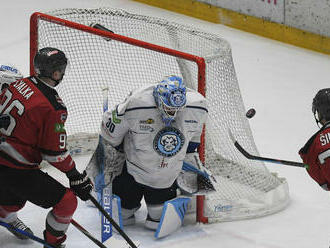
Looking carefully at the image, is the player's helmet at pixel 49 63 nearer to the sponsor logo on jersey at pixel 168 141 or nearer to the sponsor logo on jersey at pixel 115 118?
the sponsor logo on jersey at pixel 115 118

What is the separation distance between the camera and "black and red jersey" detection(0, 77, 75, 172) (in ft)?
12.7

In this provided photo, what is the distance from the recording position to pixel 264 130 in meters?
6.20

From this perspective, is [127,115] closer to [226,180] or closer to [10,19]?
[226,180]

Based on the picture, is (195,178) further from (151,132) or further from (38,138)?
(38,138)

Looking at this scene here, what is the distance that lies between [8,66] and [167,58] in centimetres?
86

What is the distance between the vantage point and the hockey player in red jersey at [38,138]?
3.89m

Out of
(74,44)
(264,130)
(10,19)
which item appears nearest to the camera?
(74,44)

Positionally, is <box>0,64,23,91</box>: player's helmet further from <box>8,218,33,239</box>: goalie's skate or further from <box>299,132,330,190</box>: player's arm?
<box>299,132,330,190</box>: player's arm

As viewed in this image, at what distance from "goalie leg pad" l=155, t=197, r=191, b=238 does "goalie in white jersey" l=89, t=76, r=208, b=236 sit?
9 centimetres

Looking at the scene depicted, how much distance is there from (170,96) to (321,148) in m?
0.96

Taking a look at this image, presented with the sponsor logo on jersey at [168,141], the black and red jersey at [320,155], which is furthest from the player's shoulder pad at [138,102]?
the black and red jersey at [320,155]

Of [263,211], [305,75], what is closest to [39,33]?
[263,211]

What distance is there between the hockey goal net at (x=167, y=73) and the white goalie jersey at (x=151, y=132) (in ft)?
0.55

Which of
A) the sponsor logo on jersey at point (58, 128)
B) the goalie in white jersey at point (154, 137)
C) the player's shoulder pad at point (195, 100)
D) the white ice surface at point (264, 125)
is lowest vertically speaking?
the white ice surface at point (264, 125)
